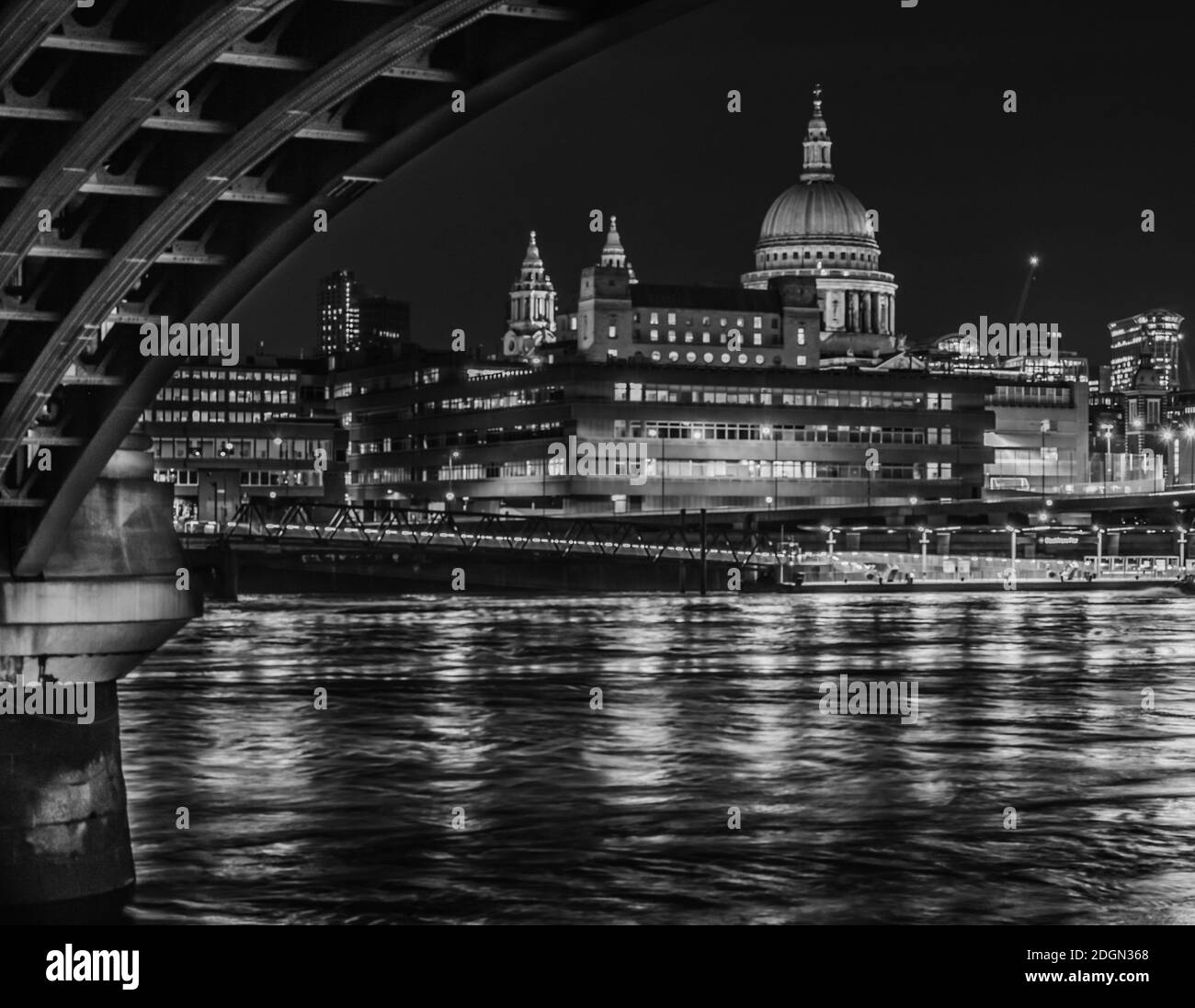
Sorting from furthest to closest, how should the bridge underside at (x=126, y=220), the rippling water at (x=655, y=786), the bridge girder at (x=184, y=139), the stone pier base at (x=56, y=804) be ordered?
the rippling water at (x=655, y=786), the stone pier base at (x=56, y=804), the bridge underside at (x=126, y=220), the bridge girder at (x=184, y=139)

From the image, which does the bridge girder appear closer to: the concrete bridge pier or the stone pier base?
the concrete bridge pier

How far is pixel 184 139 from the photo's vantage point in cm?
1958

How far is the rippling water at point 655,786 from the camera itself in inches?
1064

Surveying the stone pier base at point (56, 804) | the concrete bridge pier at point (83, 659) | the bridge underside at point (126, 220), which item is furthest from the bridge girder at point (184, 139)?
the stone pier base at point (56, 804)

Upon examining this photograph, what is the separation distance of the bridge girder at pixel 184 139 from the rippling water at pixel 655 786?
7.27 meters

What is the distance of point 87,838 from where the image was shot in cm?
2323

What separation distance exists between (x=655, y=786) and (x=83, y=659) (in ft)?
54.2

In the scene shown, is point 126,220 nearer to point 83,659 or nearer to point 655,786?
point 83,659

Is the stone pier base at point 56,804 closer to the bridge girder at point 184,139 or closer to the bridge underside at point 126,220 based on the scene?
the bridge underside at point 126,220

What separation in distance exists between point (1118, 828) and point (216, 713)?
26.4 meters

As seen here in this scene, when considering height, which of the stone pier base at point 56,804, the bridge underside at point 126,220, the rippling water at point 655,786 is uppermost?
the bridge underside at point 126,220

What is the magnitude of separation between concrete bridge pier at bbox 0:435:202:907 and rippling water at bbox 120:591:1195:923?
2149mm

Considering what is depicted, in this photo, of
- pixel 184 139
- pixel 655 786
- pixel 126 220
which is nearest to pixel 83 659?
pixel 126 220

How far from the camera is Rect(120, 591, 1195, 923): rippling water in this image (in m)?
27.0
